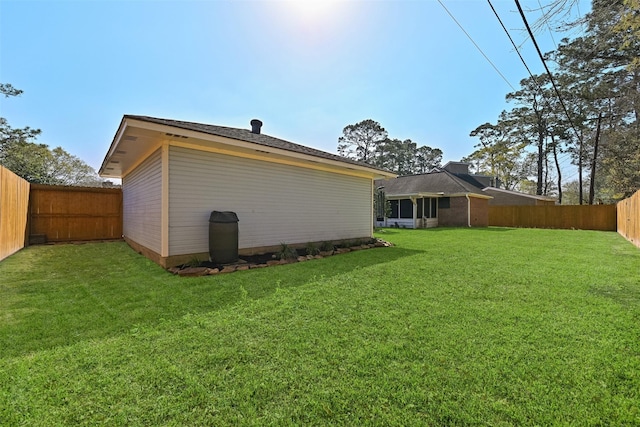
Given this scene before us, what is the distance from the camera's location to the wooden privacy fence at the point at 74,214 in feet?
28.9

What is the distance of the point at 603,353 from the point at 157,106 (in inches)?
525

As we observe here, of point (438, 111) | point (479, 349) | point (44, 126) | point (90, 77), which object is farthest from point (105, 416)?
point (44, 126)

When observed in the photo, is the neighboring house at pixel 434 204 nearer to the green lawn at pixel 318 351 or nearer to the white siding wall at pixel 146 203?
the white siding wall at pixel 146 203

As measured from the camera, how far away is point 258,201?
22.0ft

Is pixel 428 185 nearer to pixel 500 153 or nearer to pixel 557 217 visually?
pixel 557 217

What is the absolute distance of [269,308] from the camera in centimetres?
334

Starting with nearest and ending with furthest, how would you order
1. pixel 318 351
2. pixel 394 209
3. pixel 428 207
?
pixel 318 351 → pixel 428 207 → pixel 394 209

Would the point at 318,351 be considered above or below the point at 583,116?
below

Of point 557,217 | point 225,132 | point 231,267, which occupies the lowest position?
point 231,267

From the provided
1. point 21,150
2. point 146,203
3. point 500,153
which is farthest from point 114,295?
point 500,153

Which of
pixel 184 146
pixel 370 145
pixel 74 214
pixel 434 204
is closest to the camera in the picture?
pixel 184 146

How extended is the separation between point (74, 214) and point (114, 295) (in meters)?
7.94

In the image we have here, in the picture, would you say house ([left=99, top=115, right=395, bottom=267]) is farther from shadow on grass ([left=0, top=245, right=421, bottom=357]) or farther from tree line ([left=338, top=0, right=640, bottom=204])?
tree line ([left=338, top=0, right=640, bottom=204])

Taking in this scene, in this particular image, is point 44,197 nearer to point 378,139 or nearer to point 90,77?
point 90,77
